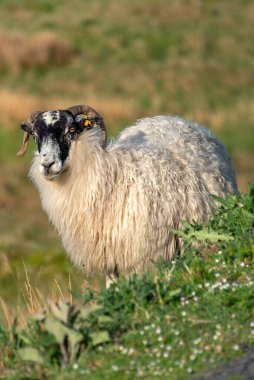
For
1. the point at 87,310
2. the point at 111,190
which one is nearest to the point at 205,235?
the point at 87,310

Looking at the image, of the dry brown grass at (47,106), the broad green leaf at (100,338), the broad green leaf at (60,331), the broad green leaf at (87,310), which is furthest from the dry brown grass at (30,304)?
the dry brown grass at (47,106)

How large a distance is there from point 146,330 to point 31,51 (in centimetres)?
3424

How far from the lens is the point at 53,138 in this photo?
9.62 m

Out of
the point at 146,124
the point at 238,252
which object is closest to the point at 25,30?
the point at 146,124

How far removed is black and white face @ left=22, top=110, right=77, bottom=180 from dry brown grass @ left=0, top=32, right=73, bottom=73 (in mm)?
29024

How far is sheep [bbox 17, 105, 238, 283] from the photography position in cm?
960

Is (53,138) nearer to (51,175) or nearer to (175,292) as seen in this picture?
(51,175)

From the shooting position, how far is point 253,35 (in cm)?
4378

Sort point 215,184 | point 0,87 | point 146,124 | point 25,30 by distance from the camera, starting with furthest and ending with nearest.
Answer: point 25,30 < point 0,87 < point 146,124 < point 215,184

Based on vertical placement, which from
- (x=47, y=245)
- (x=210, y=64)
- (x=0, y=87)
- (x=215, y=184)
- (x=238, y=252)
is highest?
(x=210, y=64)

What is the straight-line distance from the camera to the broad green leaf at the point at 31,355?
6.35 m

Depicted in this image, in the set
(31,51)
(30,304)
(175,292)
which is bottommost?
(175,292)

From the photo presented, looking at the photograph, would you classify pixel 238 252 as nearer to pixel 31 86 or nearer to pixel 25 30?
pixel 31 86

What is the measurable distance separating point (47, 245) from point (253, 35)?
25.3 metres
